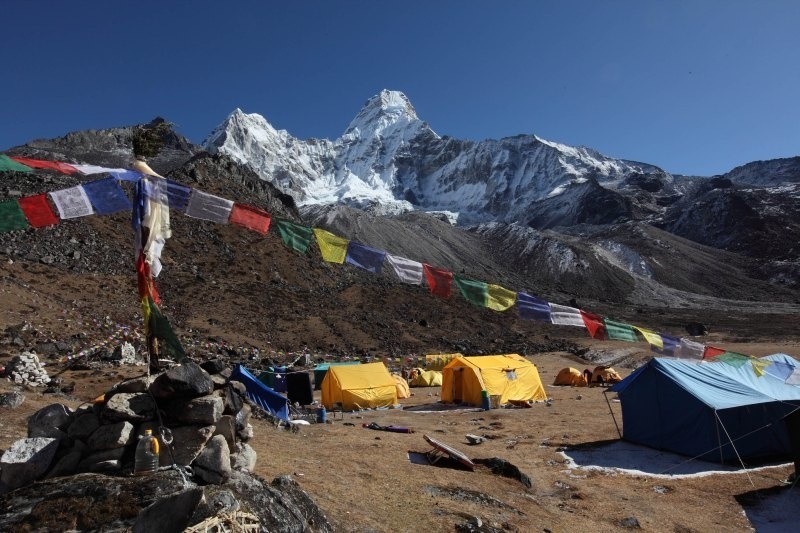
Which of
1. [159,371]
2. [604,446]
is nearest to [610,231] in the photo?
[604,446]

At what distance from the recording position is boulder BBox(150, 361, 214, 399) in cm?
680

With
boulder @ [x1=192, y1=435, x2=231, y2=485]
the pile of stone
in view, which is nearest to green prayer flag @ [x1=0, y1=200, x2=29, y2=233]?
boulder @ [x1=192, y1=435, x2=231, y2=485]

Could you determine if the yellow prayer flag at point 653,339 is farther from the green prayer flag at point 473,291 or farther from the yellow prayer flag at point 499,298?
the green prayer flag at point 473,291

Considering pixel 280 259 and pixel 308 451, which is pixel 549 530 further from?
pixel 280 259

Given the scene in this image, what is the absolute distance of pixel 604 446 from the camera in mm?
13641

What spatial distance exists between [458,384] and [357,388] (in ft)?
14.7

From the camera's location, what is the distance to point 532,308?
1499cm

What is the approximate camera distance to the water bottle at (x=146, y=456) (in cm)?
622

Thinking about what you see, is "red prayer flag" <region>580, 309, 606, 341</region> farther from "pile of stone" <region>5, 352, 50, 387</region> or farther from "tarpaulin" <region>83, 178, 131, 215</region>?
"pile of stone" <region>5, 352, 50, 387</region>

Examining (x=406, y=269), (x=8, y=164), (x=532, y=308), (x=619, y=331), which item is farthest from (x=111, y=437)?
(x=619, y=331)

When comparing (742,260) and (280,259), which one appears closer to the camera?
(280,259)

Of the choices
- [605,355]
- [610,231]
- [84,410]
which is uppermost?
[610,231]

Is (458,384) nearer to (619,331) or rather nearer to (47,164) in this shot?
(619,331)

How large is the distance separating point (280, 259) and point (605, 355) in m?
32.8
